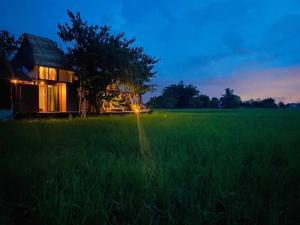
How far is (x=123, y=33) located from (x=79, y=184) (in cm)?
1853

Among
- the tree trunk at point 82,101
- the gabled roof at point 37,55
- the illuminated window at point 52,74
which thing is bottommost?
the tree trunk at point 82,101

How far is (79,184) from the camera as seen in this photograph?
117 inches

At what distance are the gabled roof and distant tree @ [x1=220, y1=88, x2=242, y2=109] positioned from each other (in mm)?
49852

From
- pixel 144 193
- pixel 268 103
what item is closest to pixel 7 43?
pixel 144 193

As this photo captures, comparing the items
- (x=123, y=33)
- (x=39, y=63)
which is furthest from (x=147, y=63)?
(x=39, y=63)

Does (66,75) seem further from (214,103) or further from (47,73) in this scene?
(214,103)

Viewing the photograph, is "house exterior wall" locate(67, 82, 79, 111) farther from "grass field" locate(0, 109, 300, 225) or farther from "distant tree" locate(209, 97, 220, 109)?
"distant tree" locate(209, 97, 220, 109)

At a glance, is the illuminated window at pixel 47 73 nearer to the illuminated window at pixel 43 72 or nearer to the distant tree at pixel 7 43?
the illuminated window at pixel 43 72

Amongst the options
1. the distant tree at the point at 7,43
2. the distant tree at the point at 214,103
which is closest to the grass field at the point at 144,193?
the distant tree at the point at 7,43

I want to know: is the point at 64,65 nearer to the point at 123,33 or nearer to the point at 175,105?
the point at 123,33

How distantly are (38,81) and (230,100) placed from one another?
5429 centimetres

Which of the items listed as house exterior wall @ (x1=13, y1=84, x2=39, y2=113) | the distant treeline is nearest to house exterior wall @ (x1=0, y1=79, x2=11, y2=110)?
house exterior wall @ (x1=13, y1=84, x2=39, y2=113)

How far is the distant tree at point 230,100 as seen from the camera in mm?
64431

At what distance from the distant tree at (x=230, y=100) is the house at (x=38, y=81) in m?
49.4
